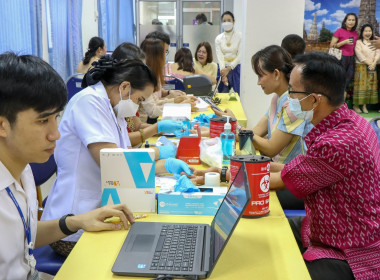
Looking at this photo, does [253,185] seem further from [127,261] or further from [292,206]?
[292,206]

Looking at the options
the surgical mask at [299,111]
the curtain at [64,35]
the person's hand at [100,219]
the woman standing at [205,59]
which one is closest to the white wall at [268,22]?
the woman standing at [205,59]

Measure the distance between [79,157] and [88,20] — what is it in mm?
4970

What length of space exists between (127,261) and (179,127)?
155cm

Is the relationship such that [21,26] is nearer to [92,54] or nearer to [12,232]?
[92,54]

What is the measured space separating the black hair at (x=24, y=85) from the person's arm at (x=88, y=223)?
0.44 meters

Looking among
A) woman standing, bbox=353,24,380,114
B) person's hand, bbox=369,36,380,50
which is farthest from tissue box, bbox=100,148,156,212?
woman standing, bbox=353,24,380,114

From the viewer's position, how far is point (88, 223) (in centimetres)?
145

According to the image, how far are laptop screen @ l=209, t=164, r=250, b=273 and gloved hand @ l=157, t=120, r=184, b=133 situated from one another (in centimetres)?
140

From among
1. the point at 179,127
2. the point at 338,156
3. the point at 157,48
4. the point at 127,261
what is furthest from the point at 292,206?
the point at 157,48

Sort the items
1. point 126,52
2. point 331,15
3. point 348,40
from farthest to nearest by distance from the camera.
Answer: point 331,15 → point 348,40 → point 126,52

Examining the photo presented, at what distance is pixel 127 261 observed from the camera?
122 cm

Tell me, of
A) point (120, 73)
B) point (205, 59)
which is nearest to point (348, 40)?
point (205, 59)

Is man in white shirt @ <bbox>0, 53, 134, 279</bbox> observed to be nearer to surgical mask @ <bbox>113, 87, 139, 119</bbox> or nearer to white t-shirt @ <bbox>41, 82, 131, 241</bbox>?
white t-shirt @ <bbox>41, 82, 131, 241</bbox>

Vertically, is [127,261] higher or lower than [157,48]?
lower
